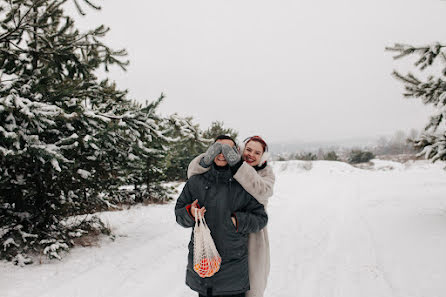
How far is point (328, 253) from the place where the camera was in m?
5.05

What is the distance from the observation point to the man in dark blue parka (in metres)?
2.10

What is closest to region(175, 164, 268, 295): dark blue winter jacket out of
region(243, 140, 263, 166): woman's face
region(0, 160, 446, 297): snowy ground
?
region(243, 140, 263, 166): woman's face

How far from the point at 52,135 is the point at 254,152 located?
13.1 ft

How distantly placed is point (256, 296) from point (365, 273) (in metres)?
2.81

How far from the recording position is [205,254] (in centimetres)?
200

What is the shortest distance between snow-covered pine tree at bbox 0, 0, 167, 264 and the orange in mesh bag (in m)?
2.81

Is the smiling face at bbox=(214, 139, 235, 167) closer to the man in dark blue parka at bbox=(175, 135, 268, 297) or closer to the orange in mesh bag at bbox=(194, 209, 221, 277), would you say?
the man in dark blue parka at bbox=(175, 135, 268, 297)

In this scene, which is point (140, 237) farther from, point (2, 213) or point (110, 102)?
point (110, 102)

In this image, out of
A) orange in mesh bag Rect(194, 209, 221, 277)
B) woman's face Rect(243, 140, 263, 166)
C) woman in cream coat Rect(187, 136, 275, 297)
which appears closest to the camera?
orange in mesh bag Rect(194, 209, 221, 277)

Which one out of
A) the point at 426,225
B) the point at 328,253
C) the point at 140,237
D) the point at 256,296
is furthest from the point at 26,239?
the point at 426,225

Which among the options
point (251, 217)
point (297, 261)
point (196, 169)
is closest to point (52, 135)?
point (196, 169)

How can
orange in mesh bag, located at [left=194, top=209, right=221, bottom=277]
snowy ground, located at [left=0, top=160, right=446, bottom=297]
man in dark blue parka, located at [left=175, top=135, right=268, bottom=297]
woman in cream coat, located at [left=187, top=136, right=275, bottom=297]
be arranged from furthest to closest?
snowy ground, located at [left=0, top=160, right=446, bottom=297], woman in cream coat, located at [left=187, top=136, right=275, bottom=297], man in dark blue parka, located at [left=175, top=135, right=268, bottom=297], orange in mesh bag, located at [left=194, top=209, right=221, bottom=277]

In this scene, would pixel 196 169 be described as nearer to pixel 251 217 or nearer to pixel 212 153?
pixel 212 153

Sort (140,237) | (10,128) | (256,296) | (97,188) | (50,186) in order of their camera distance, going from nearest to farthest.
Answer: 1. (256,296)
2. (10,128)
3. (50,186)
4. (97,188)
5. (140,237)
